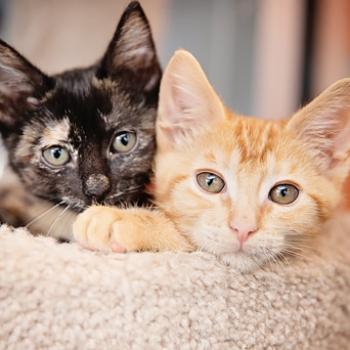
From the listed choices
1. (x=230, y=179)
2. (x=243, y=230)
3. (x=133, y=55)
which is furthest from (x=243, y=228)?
(x=133, y=55)

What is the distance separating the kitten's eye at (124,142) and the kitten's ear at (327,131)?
0.35m

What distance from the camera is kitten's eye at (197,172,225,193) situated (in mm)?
1061

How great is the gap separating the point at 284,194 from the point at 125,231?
0.32 m

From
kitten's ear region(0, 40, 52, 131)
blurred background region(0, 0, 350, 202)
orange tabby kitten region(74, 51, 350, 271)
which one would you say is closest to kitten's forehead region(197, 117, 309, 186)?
orange tabby kitten region(74, 51, 350, 271)

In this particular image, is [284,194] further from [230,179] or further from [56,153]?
[56,153]

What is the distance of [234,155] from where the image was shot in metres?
1.08

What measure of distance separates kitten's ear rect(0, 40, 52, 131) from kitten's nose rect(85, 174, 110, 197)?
252mm

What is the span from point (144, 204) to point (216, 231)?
271 mm

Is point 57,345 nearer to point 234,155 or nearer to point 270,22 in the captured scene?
point 234,155

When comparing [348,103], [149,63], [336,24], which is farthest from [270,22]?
[348,103]

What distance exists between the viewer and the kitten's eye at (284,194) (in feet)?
3.42

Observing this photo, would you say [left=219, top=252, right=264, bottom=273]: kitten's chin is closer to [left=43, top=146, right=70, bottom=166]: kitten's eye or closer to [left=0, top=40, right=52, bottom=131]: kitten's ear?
[left=43, top=146, right=70, bottom=166]: kitten's eye

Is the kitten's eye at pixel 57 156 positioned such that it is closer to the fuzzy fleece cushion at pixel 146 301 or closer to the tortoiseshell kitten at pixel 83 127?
the tortoiseshell kitten at pixel 83 127

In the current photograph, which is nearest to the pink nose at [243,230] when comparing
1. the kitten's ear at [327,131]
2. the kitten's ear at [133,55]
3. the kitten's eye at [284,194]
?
the kitten's eye at [284,194]
